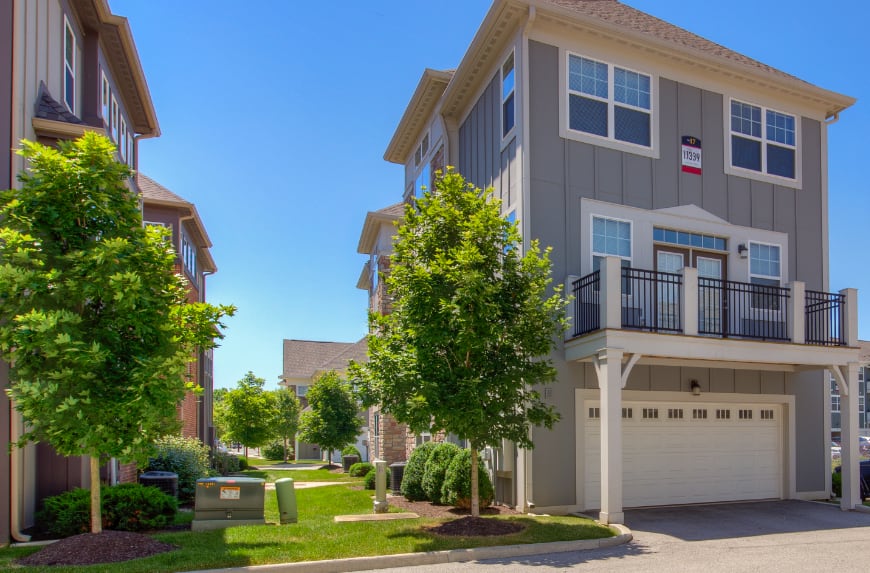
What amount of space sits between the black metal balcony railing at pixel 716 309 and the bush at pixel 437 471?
12.1 feet

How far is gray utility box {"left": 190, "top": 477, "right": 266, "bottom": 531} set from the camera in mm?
11336

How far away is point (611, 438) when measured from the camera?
1172 cm

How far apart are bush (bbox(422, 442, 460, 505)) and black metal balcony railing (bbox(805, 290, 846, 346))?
24.5ft

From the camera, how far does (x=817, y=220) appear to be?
54.2 feet

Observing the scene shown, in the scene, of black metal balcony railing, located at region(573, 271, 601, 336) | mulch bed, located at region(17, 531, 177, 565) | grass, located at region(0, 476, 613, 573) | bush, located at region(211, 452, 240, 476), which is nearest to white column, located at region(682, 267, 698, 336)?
black metal balcony railing, located at region(573, 271, 601, 336)

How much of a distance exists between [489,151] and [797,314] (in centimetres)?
701

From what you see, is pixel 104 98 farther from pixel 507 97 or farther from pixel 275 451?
pixel 275 451

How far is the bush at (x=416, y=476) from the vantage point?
1523cm

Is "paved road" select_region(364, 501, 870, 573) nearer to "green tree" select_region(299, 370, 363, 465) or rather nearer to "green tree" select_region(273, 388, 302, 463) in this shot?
"green tree" select_region(299, 370, 363, 465)

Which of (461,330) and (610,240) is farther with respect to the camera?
(610,240)

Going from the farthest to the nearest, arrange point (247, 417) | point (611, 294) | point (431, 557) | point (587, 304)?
point (247, 417), point (587, 304), point (611, 294), point (431, 557)

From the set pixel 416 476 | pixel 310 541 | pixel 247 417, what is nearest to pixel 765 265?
pixel 416 476

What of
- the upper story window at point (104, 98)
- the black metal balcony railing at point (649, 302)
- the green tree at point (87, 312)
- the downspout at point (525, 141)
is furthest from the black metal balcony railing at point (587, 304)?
the upper story window at point (104, 98)

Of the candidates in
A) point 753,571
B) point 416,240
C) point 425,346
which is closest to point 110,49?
point 416,240
